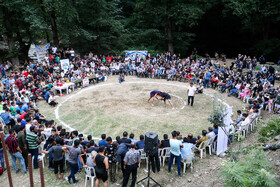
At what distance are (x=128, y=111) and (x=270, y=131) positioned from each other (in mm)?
7923

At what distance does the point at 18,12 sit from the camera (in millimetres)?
26000

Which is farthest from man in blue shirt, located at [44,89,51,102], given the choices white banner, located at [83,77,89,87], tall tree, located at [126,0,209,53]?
tall tree, located at [126,0,209,53]

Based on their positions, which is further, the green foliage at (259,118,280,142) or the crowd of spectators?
the green foliage at (259,118,280,142)

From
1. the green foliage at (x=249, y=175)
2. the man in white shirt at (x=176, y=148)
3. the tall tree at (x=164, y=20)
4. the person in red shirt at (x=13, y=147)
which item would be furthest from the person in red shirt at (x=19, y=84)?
the tall tree at (x=164, y=20)

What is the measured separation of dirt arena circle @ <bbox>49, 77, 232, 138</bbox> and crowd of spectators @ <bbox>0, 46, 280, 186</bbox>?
1.17 metres

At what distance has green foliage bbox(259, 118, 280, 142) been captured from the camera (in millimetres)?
9875

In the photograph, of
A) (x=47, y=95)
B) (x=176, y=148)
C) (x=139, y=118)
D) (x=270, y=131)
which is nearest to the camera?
(x=176, y=148)

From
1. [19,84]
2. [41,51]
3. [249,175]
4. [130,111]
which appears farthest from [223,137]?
[41,51]

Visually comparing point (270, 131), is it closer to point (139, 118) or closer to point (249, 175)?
point (249, 175)

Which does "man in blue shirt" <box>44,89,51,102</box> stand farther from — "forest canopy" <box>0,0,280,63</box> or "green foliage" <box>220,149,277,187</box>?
"green foliage" <box>220,149,277,187</box>

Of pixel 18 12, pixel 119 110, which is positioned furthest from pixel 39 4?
pixel 119 110

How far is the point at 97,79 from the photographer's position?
69.1 feet

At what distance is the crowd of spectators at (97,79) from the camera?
775cm

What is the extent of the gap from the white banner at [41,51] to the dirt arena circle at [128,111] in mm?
8490
